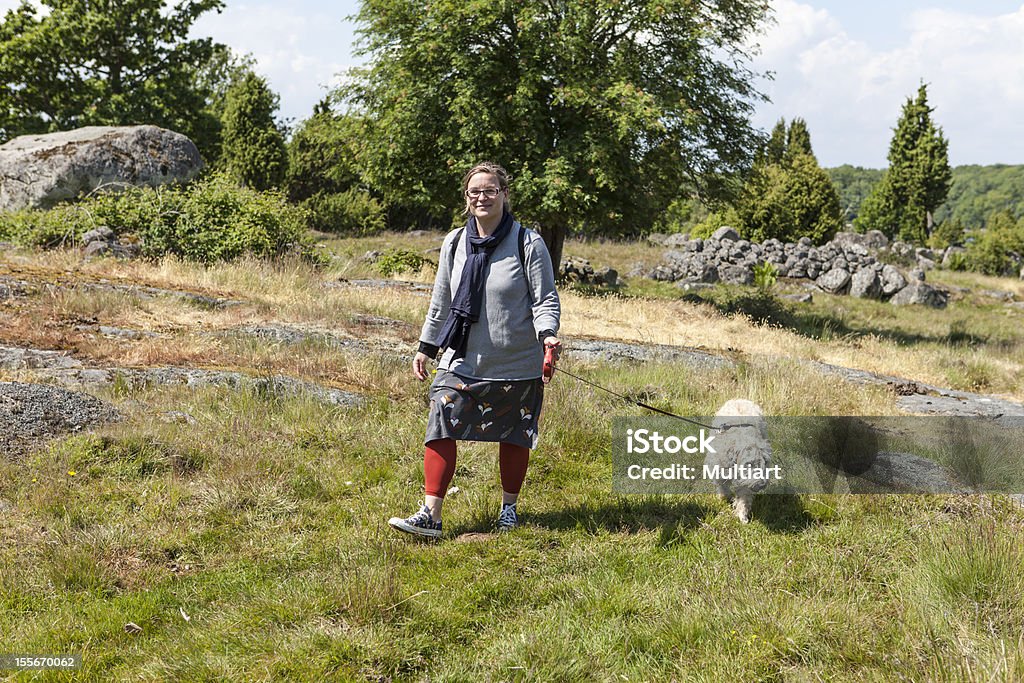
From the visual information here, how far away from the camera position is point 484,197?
164 inches

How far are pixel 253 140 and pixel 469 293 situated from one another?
97.7ft

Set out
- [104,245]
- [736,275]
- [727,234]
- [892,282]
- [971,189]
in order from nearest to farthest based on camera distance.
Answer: [104,245], [892,282], [736,275], [727,234], [971,189]

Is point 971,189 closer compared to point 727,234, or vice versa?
point 727,234

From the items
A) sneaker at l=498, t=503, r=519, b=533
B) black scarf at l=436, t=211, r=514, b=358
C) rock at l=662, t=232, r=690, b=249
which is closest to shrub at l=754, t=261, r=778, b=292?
rock at l=662, t=232, r=690, b=249

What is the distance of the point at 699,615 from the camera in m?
3.25

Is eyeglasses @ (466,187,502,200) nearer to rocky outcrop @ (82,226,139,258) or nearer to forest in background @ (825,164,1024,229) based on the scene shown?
rocky outcrop @ (82,226,139,258)

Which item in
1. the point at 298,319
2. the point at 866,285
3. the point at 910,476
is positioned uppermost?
the point at 866,285

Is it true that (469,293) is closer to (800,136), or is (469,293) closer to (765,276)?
(765,276)

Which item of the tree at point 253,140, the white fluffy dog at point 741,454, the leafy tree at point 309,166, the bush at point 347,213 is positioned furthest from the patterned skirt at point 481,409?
the tree at point 253,140

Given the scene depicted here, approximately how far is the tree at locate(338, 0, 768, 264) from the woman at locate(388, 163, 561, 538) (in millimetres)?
11668

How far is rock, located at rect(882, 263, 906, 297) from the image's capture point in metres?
26.2

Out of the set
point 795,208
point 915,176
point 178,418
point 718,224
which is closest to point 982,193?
point 915,176

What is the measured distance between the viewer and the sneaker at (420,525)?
4211 millimetres

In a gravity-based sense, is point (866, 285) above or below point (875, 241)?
below
